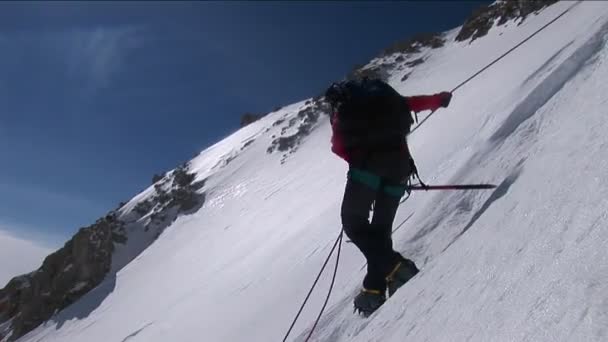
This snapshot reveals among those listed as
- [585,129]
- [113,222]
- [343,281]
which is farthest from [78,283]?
[585,129]

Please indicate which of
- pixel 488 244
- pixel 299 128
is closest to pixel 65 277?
pixel 299 128

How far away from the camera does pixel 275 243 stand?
432 inches

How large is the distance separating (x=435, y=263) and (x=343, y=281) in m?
1.68

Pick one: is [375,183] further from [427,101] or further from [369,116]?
[427,101]

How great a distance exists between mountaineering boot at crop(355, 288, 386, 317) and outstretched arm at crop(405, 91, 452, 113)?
59.9 inches

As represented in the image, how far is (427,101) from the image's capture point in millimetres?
4008

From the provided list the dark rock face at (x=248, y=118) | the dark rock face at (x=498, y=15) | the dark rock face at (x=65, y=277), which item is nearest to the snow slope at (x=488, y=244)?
Result: the dark rock face at (x=498, y=15)

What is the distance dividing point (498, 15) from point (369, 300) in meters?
31.7

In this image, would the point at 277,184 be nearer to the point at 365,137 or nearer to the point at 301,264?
the point at 301,264

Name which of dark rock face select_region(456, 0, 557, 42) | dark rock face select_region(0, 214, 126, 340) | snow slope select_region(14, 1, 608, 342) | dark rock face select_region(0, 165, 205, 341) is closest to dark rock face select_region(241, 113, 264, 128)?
dark rock face select_region(0, 165, 205, 341)

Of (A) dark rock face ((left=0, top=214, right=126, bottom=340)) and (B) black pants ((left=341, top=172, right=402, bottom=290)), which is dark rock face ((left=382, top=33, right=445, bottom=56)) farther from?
(B) black pants ((left=341, top=172, right=402, bottom=290))

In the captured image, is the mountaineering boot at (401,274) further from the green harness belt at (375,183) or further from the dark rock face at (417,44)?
the dark rock face at (417,44)

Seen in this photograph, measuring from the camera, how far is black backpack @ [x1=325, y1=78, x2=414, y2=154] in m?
3.86

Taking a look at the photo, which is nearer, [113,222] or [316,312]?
[316,312]
